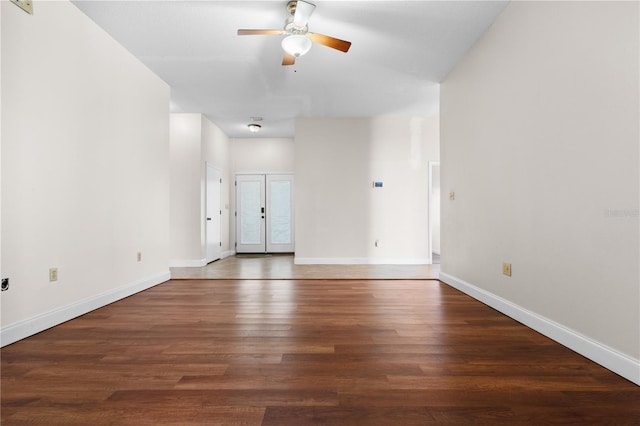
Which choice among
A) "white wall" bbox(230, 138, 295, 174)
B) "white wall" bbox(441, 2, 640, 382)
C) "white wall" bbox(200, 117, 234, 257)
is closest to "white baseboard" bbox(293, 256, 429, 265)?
"white wall" bbox(200, 117, 234, 257)

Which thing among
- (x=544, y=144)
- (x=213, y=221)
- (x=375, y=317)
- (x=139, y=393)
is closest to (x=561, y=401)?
(x=375, y=317)

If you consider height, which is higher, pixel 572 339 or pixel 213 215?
pixel 213 215

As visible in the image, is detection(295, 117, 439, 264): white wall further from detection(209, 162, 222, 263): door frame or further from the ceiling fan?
the ceiling fan

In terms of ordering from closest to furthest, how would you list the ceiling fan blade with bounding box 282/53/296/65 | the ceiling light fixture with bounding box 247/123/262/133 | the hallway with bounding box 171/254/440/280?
the ceiling fan blade with bounding box 282/53/296/65
the hallway with bounding box 171/254/440/280
the ceiling light fixture with bounding box 247/123/262/133

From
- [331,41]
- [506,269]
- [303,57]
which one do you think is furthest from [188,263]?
[506,269]

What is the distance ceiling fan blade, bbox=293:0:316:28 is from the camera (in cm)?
271

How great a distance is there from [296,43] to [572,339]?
3159 mm

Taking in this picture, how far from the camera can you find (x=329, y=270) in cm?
529

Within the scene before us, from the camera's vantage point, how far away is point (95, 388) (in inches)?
61.5

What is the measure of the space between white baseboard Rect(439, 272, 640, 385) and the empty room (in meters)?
0.01

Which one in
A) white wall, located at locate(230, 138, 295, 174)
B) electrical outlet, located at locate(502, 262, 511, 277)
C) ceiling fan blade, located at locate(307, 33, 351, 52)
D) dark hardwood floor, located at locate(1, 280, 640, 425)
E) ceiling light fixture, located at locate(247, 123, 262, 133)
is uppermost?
ceiling light fixture, located at locate(247, 123, 262, 133)

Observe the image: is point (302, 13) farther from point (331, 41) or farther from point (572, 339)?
point (572, 339)

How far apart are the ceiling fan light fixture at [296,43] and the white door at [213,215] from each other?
379 centimetres

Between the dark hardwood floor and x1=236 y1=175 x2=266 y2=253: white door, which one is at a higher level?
x1=236 y1=175 x2=266 y2=253: white door
